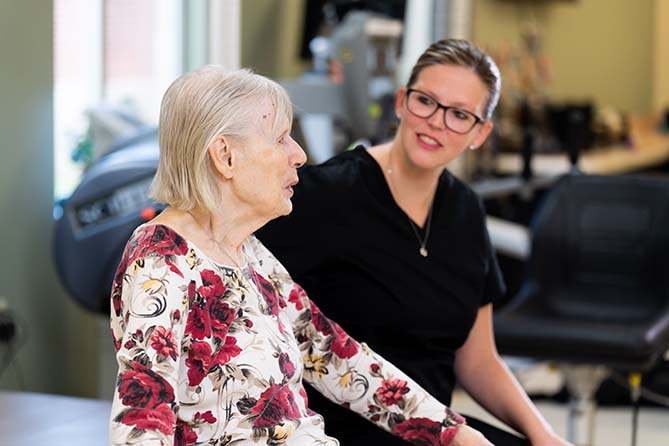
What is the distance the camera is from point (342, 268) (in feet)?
6.53

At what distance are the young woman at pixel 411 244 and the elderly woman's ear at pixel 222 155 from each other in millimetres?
523

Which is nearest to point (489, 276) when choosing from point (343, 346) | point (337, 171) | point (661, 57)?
point (337, 171)

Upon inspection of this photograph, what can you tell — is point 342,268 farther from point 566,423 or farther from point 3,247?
point 566,423

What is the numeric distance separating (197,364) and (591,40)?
631cm

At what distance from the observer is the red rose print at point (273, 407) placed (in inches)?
56.7

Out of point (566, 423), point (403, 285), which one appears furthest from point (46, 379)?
point (566, 423)

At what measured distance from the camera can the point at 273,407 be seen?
146 cm

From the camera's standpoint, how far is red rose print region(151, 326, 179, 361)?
1.31 metres

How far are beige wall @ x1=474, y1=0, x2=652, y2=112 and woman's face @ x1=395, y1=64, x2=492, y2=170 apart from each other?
388 cm

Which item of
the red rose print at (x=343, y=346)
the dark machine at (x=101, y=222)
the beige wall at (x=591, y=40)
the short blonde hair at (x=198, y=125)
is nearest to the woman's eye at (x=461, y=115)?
the red rose print at (x=343, y=346)

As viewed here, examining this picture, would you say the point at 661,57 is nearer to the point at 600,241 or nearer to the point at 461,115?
the point at 600,241

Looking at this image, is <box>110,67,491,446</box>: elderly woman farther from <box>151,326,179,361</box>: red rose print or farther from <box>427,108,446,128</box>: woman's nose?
<box>427,108,446,128</box>: woman's nose

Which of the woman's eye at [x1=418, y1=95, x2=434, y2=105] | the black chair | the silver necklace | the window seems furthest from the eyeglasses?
the black chair

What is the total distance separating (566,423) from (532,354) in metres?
1.05
